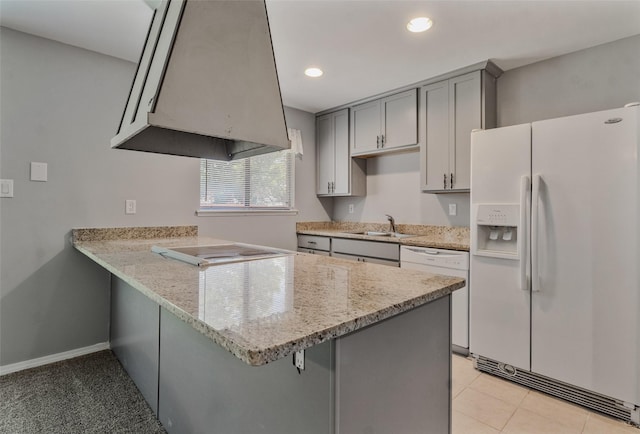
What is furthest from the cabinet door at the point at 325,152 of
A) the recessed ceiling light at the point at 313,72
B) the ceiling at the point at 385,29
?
the ceiling at the point at 385,29

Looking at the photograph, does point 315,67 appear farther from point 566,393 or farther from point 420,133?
point 566,393

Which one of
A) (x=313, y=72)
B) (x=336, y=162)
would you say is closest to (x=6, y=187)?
(x=313, y=72)

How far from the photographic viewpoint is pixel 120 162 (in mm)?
2703

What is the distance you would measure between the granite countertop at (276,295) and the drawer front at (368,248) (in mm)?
1319

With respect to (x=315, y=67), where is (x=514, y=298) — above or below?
below

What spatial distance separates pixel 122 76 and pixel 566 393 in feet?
12.8

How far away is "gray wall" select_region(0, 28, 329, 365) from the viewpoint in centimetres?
227

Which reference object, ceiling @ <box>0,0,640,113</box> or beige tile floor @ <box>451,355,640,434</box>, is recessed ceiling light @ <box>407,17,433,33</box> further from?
beige tile floor @ <box>451,355,640,434</box>

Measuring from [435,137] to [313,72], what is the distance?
4.07ft

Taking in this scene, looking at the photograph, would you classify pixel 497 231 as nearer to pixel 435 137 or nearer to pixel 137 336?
pixel 435 137

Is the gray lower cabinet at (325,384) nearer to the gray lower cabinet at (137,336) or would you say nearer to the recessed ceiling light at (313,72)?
the gray lower cabinet at (137,336)

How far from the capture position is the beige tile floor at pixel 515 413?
1.77 metres

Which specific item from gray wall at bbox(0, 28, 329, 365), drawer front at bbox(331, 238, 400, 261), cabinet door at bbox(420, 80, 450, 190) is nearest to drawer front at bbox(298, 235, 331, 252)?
drawer front at bbox(331, 238, 400, 261)

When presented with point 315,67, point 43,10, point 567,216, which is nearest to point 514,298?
point 567,216
